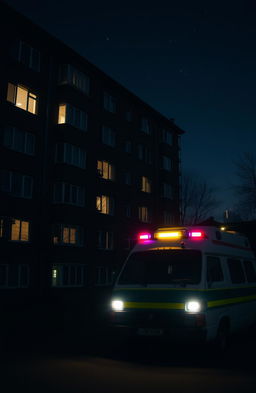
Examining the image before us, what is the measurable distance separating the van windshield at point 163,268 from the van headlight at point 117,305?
44 centimetres

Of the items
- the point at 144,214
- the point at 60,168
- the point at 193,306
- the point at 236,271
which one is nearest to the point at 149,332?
the point at 193,306

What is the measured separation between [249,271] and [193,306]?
3723 millimetres

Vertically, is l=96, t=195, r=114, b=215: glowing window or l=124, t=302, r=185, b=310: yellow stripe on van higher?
l=96, t=195, r=114, b=215: glowing window

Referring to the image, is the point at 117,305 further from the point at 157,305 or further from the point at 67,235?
the point at 67,235

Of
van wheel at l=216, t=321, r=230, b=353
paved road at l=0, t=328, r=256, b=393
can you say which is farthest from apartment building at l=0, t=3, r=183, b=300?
van wheel at l=216, t=321, r=230, b=353

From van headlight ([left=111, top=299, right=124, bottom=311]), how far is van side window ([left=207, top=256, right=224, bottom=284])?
169 centimetres

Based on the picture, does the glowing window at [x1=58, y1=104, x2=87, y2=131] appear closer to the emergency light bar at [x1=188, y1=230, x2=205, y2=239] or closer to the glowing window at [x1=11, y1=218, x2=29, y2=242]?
the glowing window at [x1=11, y1=218, x2=29, y2=242]

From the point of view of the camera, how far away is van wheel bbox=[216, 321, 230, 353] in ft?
27.2

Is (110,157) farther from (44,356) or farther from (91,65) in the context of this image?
(44,356)

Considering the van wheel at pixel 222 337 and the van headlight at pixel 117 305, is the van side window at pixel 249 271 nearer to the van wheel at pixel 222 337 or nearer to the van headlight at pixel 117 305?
the van wheel at pixel 222 337

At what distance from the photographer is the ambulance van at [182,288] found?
7.68m

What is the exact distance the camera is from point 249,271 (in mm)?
10852

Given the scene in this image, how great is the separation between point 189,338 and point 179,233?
2.27 metres

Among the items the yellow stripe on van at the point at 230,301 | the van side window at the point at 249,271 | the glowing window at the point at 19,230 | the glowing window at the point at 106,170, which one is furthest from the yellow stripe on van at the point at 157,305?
the glowing window at the point at 106,170
